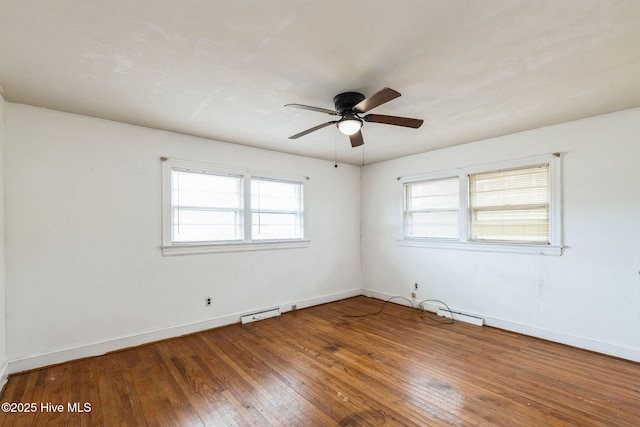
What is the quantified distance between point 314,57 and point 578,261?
→ 365 centimetres

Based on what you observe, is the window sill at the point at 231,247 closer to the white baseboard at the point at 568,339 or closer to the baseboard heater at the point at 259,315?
the baseboard heater at the point at 259,315

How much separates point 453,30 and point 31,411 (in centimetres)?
398

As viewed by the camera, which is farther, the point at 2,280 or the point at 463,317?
the point at 463,317

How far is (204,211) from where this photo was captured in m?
3.96

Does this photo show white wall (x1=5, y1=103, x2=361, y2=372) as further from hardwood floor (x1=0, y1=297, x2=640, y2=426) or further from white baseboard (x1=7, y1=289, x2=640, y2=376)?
hardwood floor (x1=0, y1=297, x2=640, y2=426)

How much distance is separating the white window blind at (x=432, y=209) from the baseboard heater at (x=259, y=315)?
254cm

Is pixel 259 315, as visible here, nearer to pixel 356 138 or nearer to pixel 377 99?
pixel 356 138

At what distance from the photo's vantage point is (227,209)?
4145mm

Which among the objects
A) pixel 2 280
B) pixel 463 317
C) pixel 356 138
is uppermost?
pixel 356 138

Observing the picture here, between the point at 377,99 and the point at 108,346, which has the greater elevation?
the point at 377,99

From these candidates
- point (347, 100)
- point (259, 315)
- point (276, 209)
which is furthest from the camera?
point (276, 209)

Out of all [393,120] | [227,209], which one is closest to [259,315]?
[227,209]

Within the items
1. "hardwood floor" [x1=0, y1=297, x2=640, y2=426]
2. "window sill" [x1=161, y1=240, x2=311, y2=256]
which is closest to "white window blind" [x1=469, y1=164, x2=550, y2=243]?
"hardwood floor" [x1=0, y1=297, x2=640, y2=426]

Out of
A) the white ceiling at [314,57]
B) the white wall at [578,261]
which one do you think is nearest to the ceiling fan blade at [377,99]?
the white ceiling at [314,57]
